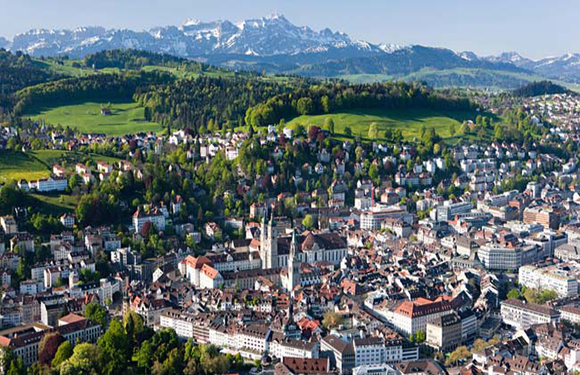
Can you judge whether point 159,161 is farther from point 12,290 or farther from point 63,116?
point 63,116

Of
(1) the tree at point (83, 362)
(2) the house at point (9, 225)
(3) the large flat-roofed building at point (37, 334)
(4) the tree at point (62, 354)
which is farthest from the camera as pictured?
(2) the house at point (9, 225)

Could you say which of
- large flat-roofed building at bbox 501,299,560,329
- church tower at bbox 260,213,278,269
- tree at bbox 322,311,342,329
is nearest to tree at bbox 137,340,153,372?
tree at bbox 322,311,342,329

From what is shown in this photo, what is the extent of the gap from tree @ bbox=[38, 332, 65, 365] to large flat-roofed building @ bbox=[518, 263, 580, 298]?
88.4 feet

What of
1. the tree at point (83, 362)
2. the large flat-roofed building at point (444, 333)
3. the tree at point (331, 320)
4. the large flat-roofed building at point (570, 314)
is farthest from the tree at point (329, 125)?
the tree at point (83, 362)

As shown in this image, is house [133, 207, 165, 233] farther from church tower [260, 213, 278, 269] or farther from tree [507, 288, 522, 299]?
tree [507, 288, 522, 299]

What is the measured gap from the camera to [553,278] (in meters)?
43.7

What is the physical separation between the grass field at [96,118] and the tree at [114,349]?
5706cm

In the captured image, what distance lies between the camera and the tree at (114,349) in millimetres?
32844

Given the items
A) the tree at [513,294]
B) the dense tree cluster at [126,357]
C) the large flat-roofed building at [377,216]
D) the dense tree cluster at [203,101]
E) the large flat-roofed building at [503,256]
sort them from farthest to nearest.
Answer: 1. the dense tree cluster at [203,101]
2. the large flat-roofed building at [377,216]
3. the large flat-roofed building at [503,256]
4. the tree at [513,294]
5. the dense tree cluster at [126,357]

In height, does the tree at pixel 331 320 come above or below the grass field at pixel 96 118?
below

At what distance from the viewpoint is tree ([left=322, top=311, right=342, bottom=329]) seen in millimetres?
36875

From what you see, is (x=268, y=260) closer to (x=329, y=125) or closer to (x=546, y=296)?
(x=546, y=296)

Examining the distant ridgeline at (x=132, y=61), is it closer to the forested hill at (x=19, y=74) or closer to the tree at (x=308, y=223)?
the forested hill at (x=19, y=74)

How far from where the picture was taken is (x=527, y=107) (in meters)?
113
